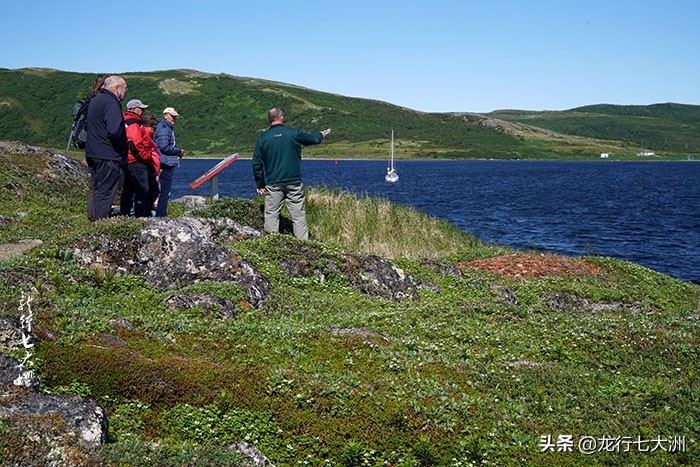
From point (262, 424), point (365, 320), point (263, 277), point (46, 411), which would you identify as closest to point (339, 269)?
point (263, 277)

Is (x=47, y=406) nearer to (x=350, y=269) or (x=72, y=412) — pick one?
(x=72, y=412)

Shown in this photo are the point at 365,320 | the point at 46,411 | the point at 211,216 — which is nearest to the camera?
the point at 46,411

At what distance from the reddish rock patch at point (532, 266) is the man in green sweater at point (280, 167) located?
A: 5.91 metres

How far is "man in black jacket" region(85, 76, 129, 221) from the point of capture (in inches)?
527

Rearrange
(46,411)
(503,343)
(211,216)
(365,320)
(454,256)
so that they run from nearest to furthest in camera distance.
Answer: (46,411)
(503,343)
(365,320)
(211,216)
(454,256)

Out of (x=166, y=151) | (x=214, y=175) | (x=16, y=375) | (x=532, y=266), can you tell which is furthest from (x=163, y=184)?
(x=532, y=266)

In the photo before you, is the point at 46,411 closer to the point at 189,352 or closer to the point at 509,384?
the point at 189,352

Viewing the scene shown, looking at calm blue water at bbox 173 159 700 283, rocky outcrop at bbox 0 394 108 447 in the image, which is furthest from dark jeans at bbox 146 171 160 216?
calm blue water at bbox 173 159 700 283

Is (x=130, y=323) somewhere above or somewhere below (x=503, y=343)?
above

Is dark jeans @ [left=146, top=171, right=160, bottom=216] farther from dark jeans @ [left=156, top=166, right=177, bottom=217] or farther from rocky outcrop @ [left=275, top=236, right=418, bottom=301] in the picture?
rocky outcrop @ [left=275, top=236, right=418, bottom=301]

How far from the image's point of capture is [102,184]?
13945mm

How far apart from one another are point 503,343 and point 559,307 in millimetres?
6272

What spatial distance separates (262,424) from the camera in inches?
281

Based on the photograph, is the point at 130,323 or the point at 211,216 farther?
the point at 211,216
